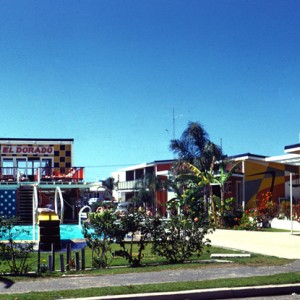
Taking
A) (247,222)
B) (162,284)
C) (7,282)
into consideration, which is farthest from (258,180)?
(7,282)

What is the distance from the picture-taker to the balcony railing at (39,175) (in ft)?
121

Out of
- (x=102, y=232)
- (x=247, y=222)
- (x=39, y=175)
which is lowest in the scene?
(x=247, y=222)

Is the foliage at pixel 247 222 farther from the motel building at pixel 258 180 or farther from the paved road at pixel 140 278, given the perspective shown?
the paved road at pixel 140 278

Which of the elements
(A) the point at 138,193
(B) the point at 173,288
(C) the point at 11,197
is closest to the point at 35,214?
(C) the point at 11,197

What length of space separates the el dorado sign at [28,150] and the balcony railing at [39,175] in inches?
118

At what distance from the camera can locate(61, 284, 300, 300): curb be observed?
28.3 feet

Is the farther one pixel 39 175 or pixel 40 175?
pixel 40 175

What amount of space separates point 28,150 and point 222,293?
3473 cm

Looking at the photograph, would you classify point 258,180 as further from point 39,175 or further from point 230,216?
point 39,175

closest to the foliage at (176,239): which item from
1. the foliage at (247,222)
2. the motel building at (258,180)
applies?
the foliage at (247,222)

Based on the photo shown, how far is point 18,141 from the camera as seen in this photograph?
42031 millimetres

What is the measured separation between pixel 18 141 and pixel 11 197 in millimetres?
8415

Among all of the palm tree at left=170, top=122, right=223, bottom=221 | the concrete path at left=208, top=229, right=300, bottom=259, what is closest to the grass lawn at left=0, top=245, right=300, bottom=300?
the concrete path at left=208, top=229, right=300, bottom=259

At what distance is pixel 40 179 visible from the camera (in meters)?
36.7
